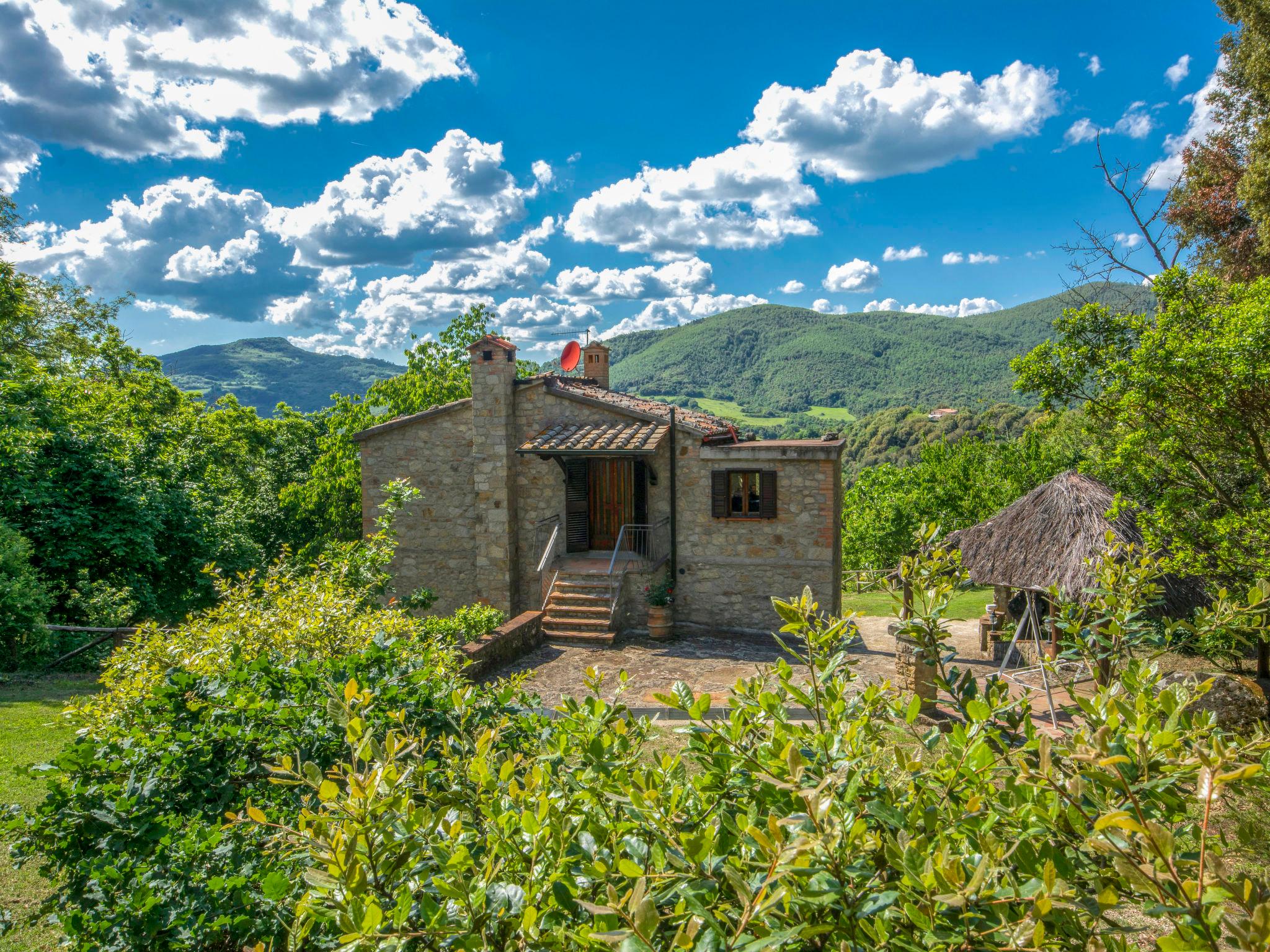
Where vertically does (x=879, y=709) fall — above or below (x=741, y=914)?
above

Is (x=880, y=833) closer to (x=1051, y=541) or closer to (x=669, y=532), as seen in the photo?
(x=1051, y=541)

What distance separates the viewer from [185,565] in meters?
14.8

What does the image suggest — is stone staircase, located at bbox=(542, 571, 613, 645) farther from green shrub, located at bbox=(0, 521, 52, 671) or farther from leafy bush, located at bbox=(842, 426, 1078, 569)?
leafy bush, located at bbox=(842, 426, 1078, 569)

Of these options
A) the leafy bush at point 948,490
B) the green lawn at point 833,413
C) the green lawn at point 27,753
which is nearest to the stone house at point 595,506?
the green lawn at point 27,753

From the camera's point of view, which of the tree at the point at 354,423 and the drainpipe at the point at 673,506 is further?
the tree at the point at 354,423

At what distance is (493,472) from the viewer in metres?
16.7

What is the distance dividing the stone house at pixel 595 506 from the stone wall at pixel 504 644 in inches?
23.9

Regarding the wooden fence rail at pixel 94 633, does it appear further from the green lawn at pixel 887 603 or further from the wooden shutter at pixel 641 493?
the green lawn at pixel 887 603

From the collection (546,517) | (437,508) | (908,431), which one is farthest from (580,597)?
(908,431)

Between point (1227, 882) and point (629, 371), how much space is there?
6079 inches

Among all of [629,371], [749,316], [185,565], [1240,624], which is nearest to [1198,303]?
[1240,624]

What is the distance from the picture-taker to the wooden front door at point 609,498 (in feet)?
56.6

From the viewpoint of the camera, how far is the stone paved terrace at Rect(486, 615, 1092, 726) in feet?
38.3

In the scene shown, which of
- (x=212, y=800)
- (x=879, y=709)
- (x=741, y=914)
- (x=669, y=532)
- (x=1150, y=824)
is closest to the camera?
(x=1150, y=824)
